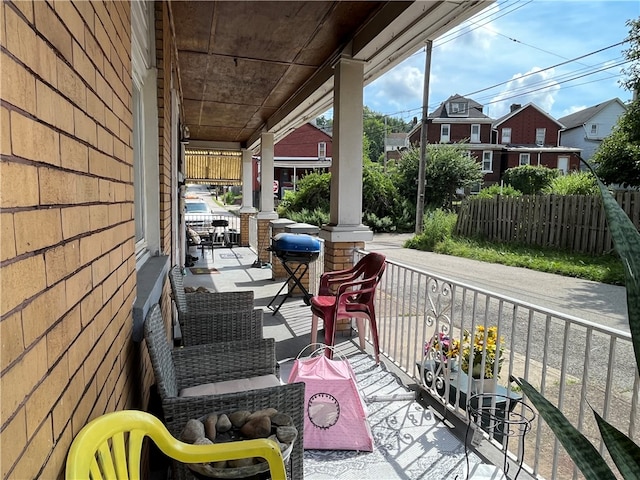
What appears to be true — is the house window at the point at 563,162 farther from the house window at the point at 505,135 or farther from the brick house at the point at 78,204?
the brick house at the point at 78,204

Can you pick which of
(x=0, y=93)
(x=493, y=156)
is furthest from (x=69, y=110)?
(x=493, y=156)

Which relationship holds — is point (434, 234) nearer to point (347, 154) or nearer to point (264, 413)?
point (347, 154)

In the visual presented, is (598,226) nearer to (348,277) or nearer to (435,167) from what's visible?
(348,277)

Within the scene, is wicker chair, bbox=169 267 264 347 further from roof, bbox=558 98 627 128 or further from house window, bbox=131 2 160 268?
roof, bbox=558 98 627 128

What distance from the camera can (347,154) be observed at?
13.7 feet

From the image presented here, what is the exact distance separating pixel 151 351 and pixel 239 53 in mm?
3586

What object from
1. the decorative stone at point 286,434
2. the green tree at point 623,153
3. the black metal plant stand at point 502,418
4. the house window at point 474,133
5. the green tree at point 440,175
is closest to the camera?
the decorative stone at point 286,434

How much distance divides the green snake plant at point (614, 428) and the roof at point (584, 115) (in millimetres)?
36985

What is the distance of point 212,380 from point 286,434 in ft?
2.35

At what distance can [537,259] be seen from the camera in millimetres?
9625

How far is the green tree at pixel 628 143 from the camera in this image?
8953 millimetres

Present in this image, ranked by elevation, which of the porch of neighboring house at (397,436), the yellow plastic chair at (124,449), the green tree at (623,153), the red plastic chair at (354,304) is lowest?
the porch of neighboring house at (397,436)


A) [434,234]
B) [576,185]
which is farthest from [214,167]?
→ [576,185]

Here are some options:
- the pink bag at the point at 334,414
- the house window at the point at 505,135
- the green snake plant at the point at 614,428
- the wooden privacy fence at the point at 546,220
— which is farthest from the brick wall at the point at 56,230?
the house window at the point at 505,135
